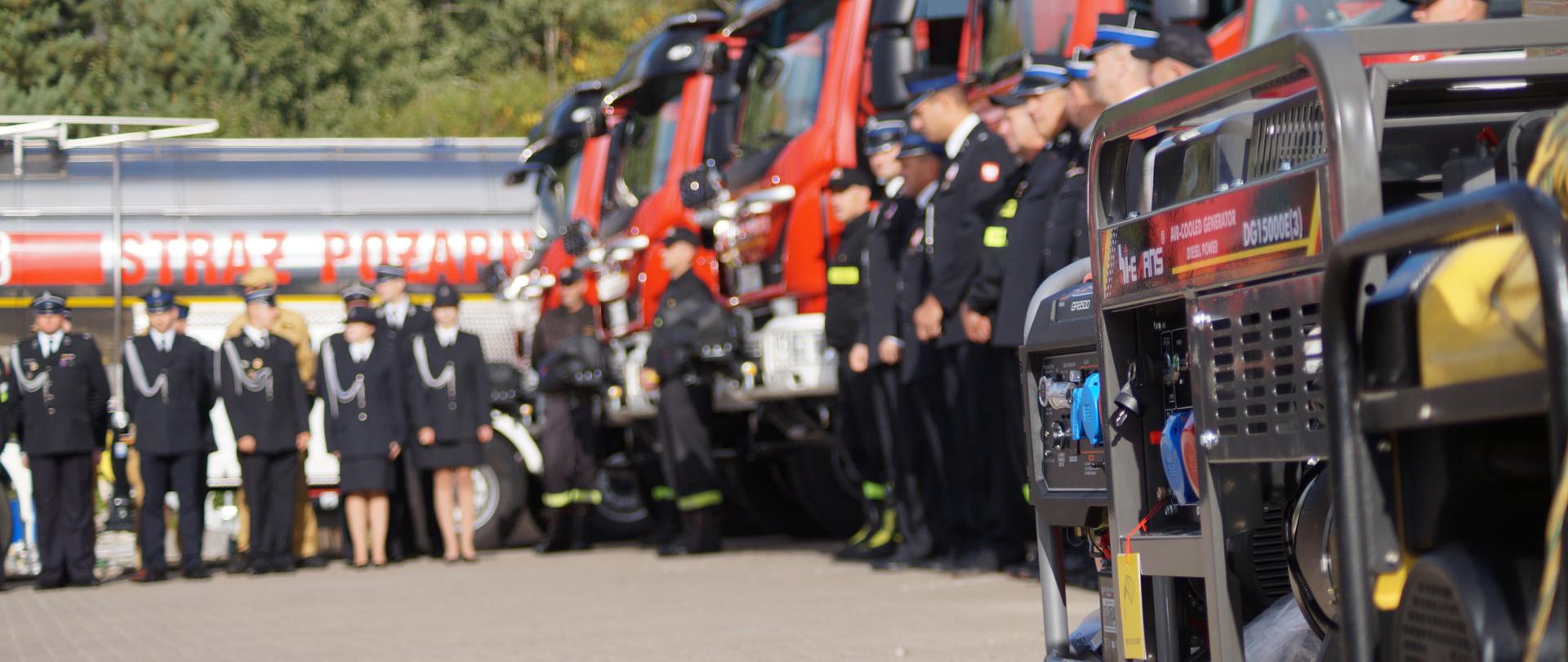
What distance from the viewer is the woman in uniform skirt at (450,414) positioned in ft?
46.4

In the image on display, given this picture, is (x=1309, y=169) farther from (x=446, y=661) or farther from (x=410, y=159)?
(x=410, y=159)

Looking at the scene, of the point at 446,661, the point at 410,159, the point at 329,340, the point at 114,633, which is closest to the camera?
the point at 446,661

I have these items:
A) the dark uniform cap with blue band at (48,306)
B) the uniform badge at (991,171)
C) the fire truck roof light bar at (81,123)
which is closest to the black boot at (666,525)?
the dark uniform cap with blue band at (48,306)

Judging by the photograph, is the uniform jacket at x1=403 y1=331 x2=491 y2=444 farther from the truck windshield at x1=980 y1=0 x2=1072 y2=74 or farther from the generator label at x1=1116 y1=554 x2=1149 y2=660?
the generator label at x1=1116 y1=554 x2=1149 y2=660

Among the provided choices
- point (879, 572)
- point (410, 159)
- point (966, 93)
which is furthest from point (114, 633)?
point (410, 159)

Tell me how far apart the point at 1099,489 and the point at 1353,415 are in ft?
5.44

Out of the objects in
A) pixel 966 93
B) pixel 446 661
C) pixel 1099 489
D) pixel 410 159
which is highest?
pixel 410 159

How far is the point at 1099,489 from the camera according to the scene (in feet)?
Result: 14.2

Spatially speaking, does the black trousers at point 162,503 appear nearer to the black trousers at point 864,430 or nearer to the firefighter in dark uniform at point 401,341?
the firefighter in dark uniform at point 401,341

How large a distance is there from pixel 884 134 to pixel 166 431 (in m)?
5.89

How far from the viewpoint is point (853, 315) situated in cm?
1054

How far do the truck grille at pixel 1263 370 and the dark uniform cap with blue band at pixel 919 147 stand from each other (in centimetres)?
604

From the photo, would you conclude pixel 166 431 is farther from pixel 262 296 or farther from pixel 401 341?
pixel 401 341

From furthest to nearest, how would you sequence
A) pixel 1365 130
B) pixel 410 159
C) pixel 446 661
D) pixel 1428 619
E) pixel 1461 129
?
1. pixel 410 159
2. pixel 446 661
3. pixel 1461 129
4. pixel 1365 130
5. pixel 1428 619
